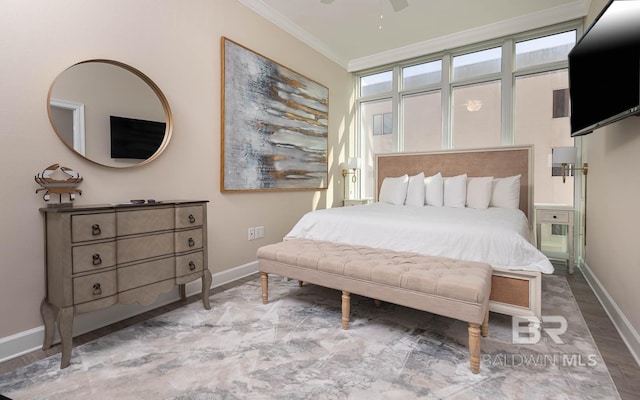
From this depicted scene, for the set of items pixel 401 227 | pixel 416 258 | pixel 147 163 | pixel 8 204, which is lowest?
pixel 416 258

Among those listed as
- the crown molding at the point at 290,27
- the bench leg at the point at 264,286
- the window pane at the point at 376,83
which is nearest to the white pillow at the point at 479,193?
the window pane at the point at 376,83

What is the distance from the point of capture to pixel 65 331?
5.23 ft

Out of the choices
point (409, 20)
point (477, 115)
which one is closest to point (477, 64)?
point (477, 115)

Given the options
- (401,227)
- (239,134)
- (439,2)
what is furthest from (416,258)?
(439,2)

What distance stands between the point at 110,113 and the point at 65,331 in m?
1.43

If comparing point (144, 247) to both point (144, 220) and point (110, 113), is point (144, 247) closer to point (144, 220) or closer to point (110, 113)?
point (144, 220)

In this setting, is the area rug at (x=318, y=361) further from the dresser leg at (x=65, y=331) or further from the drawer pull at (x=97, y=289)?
the drawer pull at (x=97, y=289)

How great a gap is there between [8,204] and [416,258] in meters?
2.48

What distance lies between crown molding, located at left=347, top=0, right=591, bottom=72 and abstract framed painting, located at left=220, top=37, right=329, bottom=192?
1172mm

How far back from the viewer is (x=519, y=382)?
1.46 m

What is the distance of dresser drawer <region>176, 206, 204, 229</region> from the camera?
214cm

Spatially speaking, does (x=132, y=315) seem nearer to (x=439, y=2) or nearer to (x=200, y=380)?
(x=200, y=380)

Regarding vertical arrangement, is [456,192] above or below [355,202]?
above

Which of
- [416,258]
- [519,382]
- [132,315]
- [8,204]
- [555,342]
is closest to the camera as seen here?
[519,382]
